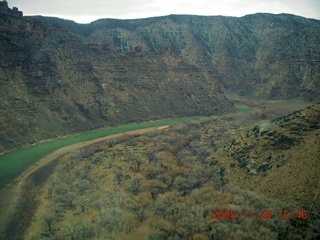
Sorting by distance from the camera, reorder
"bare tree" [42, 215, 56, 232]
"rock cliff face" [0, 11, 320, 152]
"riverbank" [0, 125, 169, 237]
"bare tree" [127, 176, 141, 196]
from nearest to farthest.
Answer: "bare tree" [42, 215, 56, 232]
"riverbank" [0, 125, 169, 237]
"bare tree" [127, 176, 141, 196]
"rock cliff face" [0, 11, 320, 152]

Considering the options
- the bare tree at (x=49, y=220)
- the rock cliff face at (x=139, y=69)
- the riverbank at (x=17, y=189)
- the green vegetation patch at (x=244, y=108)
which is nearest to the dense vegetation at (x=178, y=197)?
the bare tree at (x=49, y=220)

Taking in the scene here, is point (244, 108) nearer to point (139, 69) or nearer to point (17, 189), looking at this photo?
point (139, 69)
